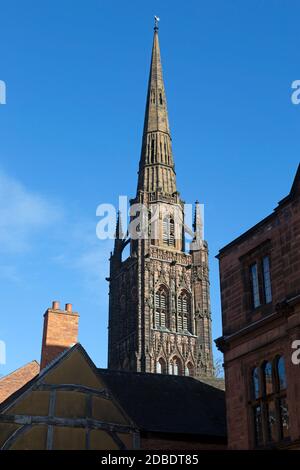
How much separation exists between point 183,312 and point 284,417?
192 ft

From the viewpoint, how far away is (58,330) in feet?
89.3

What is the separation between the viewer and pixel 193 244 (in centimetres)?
8088

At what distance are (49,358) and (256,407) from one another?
30.8 ft

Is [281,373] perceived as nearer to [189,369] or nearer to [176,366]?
[176,366]

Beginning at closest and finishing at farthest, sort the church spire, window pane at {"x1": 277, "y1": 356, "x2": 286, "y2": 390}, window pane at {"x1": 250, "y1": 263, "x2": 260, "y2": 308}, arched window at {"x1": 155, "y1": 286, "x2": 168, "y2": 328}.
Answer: window pane at {"x1": 277, "y1": 356, "x2": 286, "y2": 390} < window pane at {"x1": 250, "y1": 263, "x2": 260, "y2": 308} < arched window at {"x1": 155, "y1": 286, "x2": 168, "y2": 328} < the church spire

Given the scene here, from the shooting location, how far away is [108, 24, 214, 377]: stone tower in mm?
73750

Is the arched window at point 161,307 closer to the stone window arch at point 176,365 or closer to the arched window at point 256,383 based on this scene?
the stone window arch at point 176,365

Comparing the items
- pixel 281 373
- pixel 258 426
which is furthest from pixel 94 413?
pixel 281 373

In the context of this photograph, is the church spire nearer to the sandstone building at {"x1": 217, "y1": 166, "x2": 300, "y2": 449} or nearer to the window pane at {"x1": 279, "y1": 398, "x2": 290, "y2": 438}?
the sandstone building at {"x1": 217, "y1": 166, "x2": 300, "y2": 449}

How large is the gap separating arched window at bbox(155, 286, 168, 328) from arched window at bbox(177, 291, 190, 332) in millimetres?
1548

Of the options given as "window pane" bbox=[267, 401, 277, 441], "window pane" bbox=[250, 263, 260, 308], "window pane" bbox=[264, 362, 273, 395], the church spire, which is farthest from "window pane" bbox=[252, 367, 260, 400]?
the church spire

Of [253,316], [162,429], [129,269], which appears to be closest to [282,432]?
[253,316]

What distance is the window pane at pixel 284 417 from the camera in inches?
730
